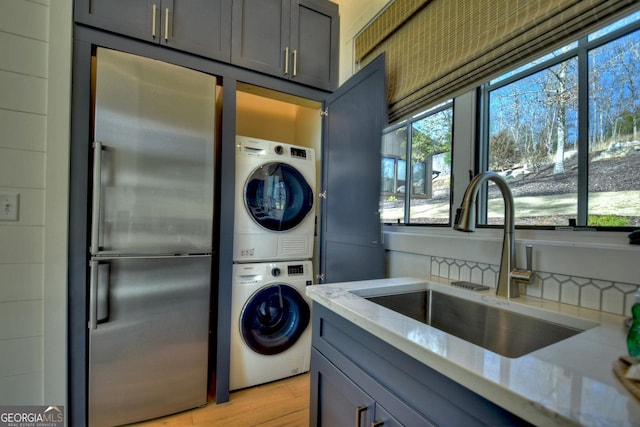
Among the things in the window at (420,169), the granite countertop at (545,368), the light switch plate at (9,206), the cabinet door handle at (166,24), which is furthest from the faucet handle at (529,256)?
the light switch plate at (9,206)

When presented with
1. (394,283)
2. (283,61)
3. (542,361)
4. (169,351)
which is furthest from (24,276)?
(542,361)

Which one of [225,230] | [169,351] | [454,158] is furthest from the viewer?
[225,230]

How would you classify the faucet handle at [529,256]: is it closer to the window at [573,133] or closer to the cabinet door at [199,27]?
the window at [573,133]

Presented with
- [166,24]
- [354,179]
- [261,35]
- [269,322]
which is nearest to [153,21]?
[166,24]

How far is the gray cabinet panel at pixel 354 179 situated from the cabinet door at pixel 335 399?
0.62 m

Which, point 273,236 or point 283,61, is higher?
point 283,61

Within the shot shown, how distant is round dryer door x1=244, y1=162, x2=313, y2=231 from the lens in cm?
190

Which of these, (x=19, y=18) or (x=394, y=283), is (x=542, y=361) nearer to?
(x=394, y=283)

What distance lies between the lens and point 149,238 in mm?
1543

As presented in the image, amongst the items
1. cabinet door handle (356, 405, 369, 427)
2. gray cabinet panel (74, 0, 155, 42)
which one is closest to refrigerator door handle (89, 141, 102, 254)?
gray cabinet panel (74, 0, 155, 42)

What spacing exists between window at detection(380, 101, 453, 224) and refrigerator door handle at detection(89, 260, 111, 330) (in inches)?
59.1

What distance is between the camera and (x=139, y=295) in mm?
1527

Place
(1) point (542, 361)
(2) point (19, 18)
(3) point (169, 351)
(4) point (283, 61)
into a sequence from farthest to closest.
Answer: (4) point (283, 61)
(3) point (169, 351)
(2) point (19, 18)
(1) point (542, 361)

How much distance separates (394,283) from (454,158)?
31.2 inches
